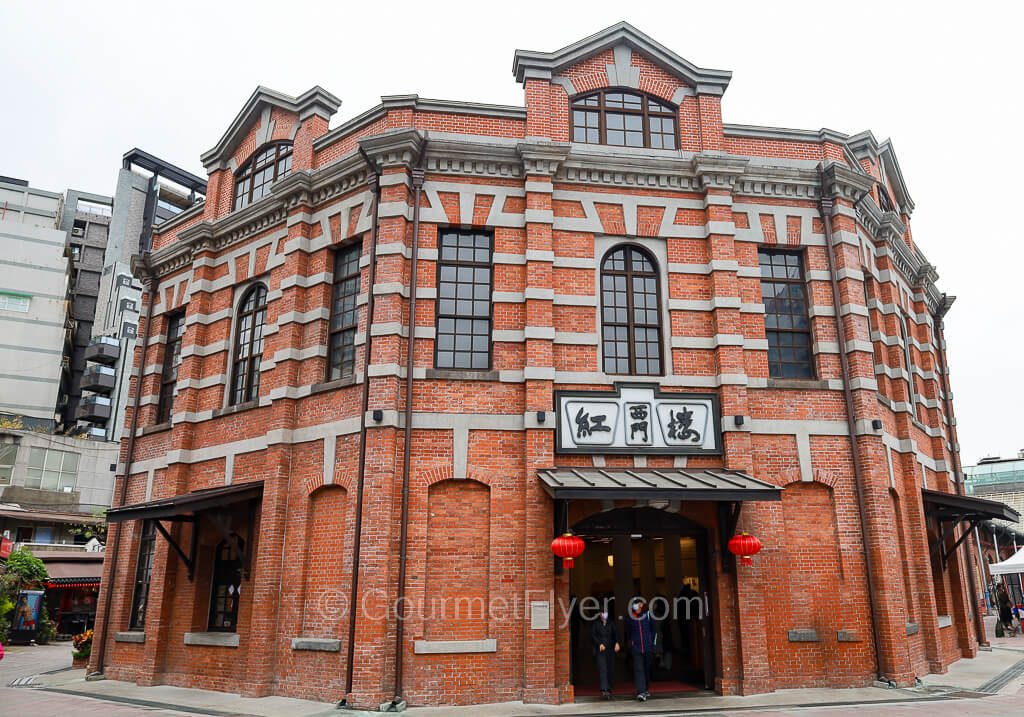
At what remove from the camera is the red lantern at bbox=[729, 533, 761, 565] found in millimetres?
12664

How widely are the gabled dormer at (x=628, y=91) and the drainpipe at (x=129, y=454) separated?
12.0 m

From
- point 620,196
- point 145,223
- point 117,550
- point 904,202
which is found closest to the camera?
point 620,196

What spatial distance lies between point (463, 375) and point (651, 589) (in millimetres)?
6354

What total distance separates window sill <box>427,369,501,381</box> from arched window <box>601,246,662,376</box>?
7.74ft

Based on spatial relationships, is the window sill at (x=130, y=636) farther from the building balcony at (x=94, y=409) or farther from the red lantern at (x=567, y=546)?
the building balcony at (x=94, y=409)

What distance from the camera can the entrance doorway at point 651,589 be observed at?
13656 millimetres

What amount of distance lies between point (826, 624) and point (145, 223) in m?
58.5

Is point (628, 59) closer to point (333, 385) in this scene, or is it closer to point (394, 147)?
point (394, 147)

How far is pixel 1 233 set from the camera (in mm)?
53344

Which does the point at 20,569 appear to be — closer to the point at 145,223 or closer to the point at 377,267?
the point at 377,267

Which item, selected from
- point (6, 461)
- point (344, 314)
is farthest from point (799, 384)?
point (6, 461)

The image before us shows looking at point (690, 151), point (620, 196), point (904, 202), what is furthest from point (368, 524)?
point (904, 202)

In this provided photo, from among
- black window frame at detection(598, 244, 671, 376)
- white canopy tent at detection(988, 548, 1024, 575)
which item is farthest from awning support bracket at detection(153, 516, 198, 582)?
white canopy tent at detection(988, 548, 1024, 575)

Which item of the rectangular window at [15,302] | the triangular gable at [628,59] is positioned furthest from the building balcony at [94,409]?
the triangular gable at [628,59]
